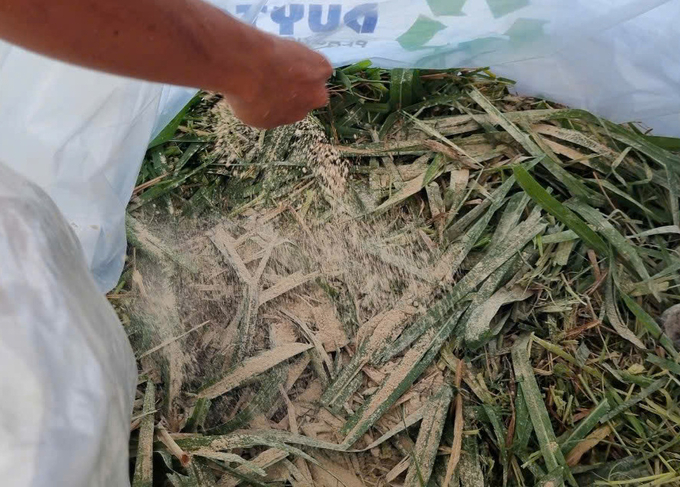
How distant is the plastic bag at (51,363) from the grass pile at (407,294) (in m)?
0.33

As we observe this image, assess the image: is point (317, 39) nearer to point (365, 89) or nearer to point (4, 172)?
point (365, 89)

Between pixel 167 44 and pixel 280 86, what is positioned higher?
pixel 167 44

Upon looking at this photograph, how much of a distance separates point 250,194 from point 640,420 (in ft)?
2.49

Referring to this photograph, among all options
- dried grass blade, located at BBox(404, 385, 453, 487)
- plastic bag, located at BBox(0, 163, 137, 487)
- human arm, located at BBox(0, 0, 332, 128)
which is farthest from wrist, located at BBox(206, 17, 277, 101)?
dried grass blade, located at BBox(404, 385, 453, 487)

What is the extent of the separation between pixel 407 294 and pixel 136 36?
68 cm

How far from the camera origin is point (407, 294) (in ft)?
3.67

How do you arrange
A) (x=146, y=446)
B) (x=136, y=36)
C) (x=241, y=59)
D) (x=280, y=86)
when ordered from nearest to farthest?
(x=136, y=36) → (x=241, y=59) → (x=280, y=86) → (x=146, y=446)

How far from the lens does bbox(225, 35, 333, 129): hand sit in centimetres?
76

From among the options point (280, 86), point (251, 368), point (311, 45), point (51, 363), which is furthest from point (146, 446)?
point (311, 45)

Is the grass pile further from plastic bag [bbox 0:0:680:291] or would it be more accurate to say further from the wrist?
the wrist

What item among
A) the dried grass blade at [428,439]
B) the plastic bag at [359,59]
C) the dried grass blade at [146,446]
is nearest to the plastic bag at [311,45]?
the plastic bag at [359,59]

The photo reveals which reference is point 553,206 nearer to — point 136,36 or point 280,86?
point 280,86

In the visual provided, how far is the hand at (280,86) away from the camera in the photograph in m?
0.76

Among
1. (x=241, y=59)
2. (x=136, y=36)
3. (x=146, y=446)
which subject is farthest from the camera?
(x=146, y=446)
